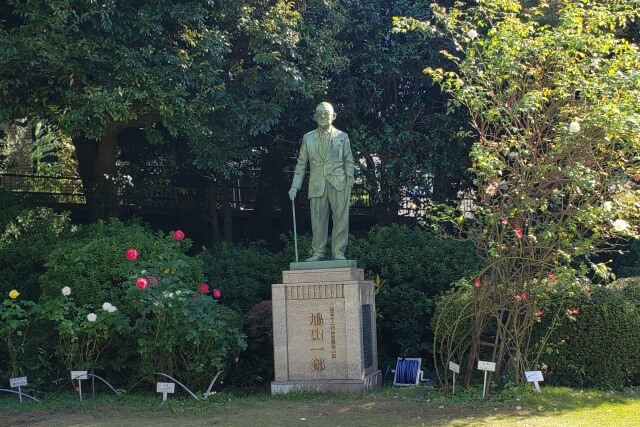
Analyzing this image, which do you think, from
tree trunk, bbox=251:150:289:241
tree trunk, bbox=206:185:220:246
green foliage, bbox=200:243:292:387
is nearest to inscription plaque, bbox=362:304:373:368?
green foliage, bbox=200:243:292:387

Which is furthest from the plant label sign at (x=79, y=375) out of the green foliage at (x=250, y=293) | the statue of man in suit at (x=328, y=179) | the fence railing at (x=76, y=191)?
the fence railing at (x=76, y=191)

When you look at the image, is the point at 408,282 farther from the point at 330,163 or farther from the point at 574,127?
the point at 574,127

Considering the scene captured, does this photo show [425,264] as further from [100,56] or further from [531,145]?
[100,56]

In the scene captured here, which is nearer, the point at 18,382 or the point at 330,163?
the point at 18,382

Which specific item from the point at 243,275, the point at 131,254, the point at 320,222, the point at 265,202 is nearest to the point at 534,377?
the point at 320,222

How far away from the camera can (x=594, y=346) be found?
356 inches

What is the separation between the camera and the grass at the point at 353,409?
24.7 feet

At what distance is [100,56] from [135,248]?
2.77 m

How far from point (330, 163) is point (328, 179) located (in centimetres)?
20

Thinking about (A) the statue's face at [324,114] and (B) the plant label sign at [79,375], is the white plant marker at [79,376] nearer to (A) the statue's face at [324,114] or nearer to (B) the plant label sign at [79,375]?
(B) the plant label sign at [79,375]

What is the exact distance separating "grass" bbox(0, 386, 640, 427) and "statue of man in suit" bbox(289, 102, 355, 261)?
6.27 feet

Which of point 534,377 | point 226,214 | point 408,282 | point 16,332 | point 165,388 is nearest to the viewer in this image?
point 534,377

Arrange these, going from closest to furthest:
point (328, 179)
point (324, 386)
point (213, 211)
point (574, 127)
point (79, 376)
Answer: point (574, 127) → point (79, 376) → point (324, 386) → point (328, 179) → point (213, 211)

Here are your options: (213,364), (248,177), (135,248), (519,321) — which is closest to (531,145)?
(519,321)
